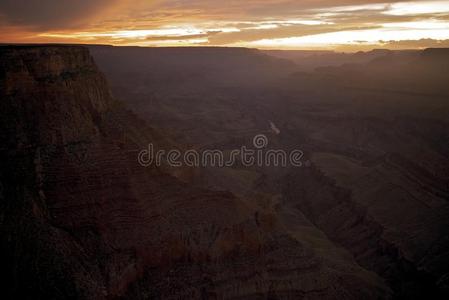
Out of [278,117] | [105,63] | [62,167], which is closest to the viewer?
[62,167]

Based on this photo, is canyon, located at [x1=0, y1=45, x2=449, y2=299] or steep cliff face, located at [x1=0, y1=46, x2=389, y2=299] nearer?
steep cliff face, located at [x1=0, y1=46, x2=389, y2=299]

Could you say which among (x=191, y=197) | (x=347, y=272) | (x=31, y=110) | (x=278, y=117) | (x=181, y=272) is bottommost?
(x=278, y=117)

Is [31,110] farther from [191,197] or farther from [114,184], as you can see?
[191,197]

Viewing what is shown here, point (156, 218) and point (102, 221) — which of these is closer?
point (102, 221)

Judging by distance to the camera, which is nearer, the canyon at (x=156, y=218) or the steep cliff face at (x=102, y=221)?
the steep cliff face at (x=102, y=221)

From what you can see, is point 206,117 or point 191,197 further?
point 206,117

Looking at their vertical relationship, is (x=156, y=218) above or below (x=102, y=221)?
below

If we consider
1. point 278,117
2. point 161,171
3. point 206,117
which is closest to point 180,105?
point 206,117

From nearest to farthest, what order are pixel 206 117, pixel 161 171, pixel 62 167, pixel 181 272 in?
pixel 62 167 < pixel 181 272 < pixel 161 171 < pixel 206 117
